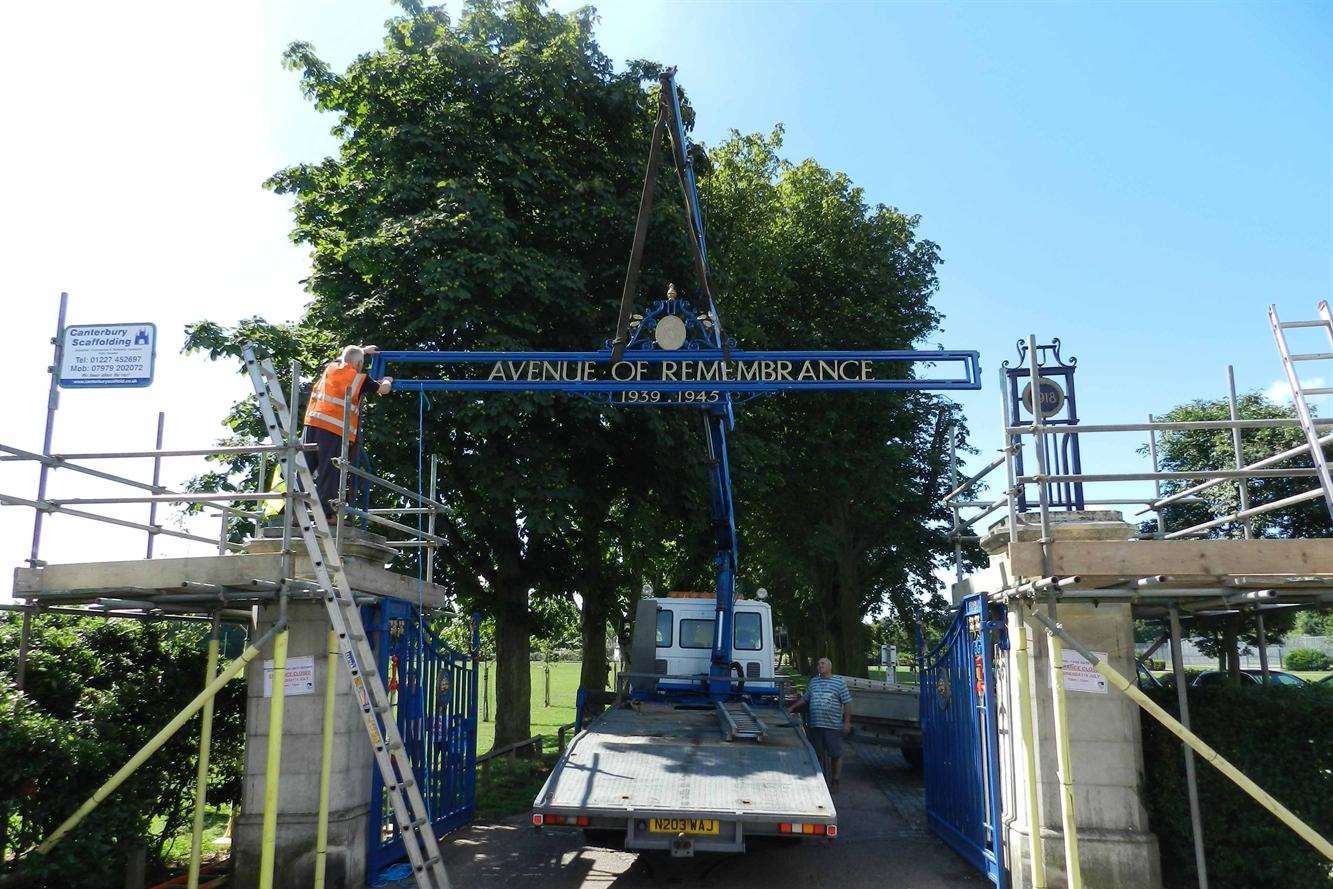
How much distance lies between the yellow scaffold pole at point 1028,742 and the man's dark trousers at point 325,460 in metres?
6.05

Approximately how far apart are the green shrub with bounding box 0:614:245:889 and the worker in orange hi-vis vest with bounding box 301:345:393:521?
85.2 inches

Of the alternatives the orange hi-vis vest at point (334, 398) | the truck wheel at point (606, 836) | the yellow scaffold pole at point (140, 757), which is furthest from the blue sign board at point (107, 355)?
the truck wheel at point (606, 836)

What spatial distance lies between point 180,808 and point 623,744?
412 centimetres

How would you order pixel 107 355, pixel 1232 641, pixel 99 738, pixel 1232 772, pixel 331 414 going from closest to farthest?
pixel 1232 772, pixel 99 738, pixel 107 355, pixel 331 414, pixel 1232 641

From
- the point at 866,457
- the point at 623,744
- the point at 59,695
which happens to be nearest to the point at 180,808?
the point at 59,695

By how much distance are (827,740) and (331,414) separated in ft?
25.8

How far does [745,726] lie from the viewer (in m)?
10.4

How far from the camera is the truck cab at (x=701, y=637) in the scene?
14805 millimetres

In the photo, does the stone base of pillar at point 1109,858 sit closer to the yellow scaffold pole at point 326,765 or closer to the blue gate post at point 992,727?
the blue gate post at point 992,727

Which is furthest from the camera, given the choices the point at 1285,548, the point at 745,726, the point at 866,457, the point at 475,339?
the point at 866,457

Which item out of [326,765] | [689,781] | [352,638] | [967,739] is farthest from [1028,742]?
[326,765]

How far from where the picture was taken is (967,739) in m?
9.83

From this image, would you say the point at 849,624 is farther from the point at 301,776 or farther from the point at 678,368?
the point at 301,776

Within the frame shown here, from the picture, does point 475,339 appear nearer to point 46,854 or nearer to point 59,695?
point 59,695
